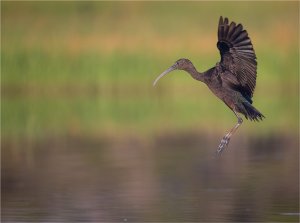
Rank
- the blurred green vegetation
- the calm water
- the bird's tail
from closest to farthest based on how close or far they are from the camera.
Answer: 1. the calm water
2. the bird's tail
3. the blurred green vegetation

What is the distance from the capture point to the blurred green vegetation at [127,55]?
27.6m

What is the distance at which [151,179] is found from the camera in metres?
15.1

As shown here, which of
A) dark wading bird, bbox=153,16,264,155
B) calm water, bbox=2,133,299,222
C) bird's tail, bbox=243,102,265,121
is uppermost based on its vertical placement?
dark wading bird, bbox=153,16,264,155

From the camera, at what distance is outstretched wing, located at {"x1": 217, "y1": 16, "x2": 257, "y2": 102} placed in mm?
12430

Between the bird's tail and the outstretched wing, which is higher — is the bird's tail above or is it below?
below

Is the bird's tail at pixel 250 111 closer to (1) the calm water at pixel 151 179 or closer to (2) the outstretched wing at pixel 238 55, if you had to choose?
(2) the outstretched wing at pixel 238 55

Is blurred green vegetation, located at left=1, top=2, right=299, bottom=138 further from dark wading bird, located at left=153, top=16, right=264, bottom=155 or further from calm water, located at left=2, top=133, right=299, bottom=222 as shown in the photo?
dark wading bird, located at left=153, top=16, right=264, bottom=155

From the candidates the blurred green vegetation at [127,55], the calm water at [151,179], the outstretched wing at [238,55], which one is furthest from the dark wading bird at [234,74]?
the blurred green vegetation at [127,55]

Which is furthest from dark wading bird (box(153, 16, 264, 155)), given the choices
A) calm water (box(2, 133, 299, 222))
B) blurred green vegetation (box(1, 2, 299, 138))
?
blurred green vegetation (box(1, 2, 299, 138))

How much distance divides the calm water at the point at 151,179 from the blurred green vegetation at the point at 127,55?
232 inches

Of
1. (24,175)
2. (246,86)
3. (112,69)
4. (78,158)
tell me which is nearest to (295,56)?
(112,69)

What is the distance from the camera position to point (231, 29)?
12.4m

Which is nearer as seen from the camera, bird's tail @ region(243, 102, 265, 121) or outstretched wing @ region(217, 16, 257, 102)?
outstretched wing @ region(217, 16, 257, 102)

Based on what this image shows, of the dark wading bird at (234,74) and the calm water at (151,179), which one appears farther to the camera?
the dark wading bird at (234,74)
